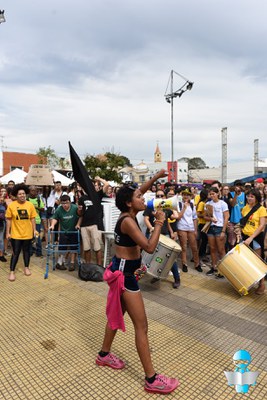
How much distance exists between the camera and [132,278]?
9.11 feet

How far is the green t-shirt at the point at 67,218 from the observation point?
21.2 ft

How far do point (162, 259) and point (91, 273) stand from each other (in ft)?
5.00

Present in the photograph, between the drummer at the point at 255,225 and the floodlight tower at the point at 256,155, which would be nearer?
the drummer at the point at 255,225

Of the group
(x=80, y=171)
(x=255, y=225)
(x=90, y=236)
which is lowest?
(x=90, y=236)

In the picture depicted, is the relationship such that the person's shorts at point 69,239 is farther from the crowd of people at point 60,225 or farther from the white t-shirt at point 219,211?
the white t-shirt at point 219,211

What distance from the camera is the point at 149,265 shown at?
197 inches

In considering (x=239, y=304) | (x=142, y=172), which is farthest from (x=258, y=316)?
(x=142, y=172)

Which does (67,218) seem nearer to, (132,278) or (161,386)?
(132,278)

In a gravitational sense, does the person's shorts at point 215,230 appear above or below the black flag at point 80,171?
below

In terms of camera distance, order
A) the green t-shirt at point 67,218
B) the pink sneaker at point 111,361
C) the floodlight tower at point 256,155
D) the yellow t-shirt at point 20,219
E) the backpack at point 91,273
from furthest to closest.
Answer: the floodlight tower at point 256,155
the green t-shirt at point 67,218
the yellow t-shirt at point 20,219
the backpack at point 91,273
the pink sneaker at point 111,361

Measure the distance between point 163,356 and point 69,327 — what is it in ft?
4.30

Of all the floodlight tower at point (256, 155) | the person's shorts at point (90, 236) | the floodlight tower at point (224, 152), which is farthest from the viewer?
the floodlight tower at point (256, 155)

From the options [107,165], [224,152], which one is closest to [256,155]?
[224,152]

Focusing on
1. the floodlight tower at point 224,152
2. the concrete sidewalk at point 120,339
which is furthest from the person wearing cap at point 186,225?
the floodlight tower at point 224,152
